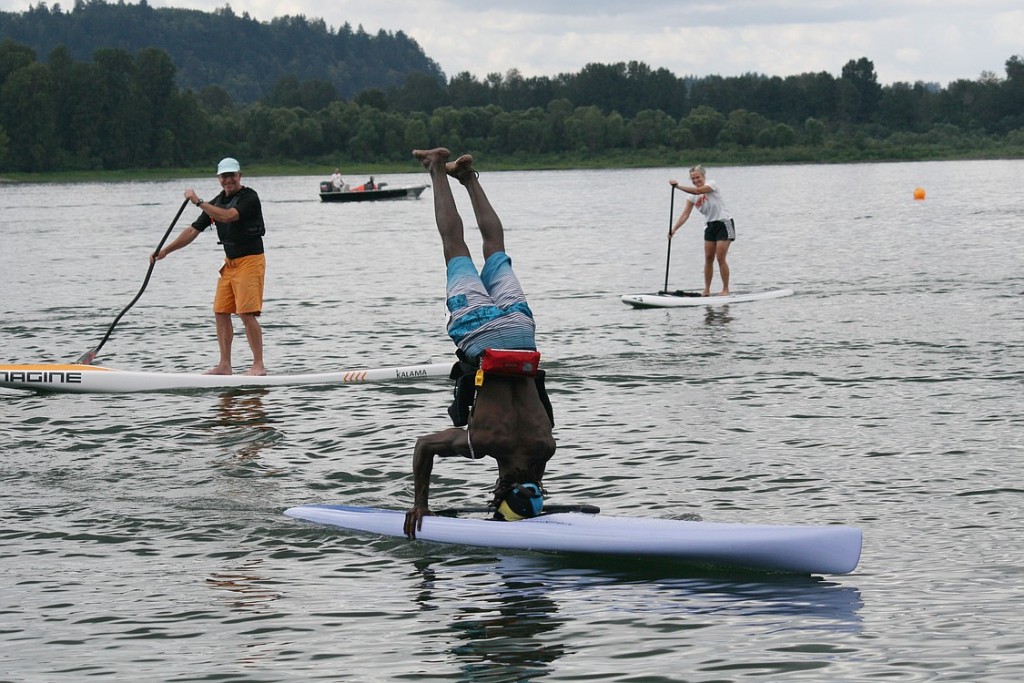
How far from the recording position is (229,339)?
1575 centimetres

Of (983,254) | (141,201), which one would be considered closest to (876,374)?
(983,254)

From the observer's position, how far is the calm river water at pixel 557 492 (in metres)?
7.38

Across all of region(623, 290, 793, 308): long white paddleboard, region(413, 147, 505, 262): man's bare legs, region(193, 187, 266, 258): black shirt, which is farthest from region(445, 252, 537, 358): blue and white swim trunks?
region(623, 290, 793, 308): long white paddleboard

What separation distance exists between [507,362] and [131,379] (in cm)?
848

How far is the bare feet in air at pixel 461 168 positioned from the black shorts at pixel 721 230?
1289 cm

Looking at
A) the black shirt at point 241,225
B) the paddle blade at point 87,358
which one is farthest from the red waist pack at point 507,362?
the paddle blade at point 87,358

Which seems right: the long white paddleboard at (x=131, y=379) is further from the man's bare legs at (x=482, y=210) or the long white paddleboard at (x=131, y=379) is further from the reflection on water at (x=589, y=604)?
the reflection on water at (x=589, y=604)

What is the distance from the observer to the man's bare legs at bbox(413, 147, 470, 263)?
30.9 feet

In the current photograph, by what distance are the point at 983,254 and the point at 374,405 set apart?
23.2 metres

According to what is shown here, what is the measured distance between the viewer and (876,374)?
51.8 feet

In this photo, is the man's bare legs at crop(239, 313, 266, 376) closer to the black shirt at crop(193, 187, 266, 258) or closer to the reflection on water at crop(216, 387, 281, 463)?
the reflection on water at crop(216, 387, 281, 463)

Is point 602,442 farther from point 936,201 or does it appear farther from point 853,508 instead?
point 936,201

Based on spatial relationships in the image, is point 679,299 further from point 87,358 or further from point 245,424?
point 245,424

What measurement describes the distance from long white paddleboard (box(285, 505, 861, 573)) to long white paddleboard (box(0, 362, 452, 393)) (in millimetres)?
6376
